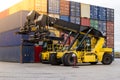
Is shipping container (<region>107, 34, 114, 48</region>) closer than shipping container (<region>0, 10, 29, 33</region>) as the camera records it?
No

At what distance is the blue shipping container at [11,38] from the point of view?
28.3 m

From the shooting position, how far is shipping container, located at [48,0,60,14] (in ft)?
98.1

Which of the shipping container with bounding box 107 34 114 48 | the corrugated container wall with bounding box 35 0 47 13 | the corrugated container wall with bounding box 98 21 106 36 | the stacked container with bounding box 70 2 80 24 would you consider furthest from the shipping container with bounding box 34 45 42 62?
the shipping container with bounding box 107 34 114 48

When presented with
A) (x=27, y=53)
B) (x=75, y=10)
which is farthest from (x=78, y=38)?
(x=75, y=10)

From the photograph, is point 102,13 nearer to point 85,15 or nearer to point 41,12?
point 85,15

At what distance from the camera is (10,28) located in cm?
3047

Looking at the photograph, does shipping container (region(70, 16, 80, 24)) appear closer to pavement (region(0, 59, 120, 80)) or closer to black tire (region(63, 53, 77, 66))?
black tire (region(63, 53, 77, 66))

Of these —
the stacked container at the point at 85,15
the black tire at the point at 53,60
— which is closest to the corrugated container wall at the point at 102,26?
the stacked container at the point at 85,15

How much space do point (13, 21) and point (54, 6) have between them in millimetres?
Result: 4209

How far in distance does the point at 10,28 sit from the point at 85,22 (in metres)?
7.77

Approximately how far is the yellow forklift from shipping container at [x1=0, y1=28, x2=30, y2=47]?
3.78 m

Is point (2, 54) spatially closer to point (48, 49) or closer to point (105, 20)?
point (48, 49)

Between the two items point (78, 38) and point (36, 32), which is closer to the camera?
point (36, 32)

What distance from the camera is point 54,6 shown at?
3028 cm
